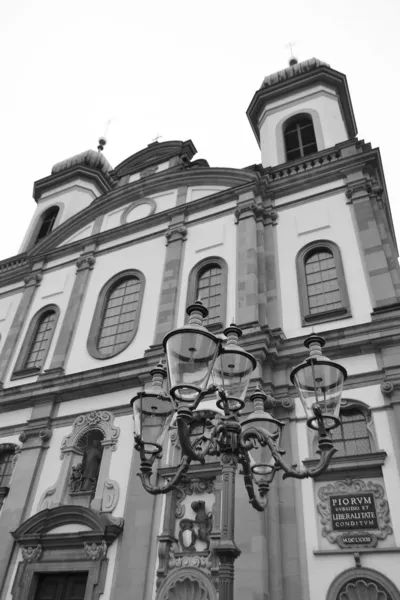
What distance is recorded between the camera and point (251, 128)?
2162 cm

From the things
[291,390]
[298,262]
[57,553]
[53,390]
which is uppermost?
[298,262]

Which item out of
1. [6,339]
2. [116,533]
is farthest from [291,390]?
[6,339]

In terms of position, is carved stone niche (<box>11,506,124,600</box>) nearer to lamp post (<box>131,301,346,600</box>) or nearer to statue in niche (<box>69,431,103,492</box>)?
statue in niche (<box>69,431,103,492</box>)

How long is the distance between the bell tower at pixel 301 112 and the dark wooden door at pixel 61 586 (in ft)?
44.8

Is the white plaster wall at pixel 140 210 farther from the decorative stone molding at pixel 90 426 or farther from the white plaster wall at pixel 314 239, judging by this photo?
the decorative stone molding at pixel 90 426

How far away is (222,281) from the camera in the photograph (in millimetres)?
14141

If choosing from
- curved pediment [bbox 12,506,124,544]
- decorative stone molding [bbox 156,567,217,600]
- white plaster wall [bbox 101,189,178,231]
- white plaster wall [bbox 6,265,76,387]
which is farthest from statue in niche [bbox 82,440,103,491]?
white plaster wall [bbox 101,189,178,231]

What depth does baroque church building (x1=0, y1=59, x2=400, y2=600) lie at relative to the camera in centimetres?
931

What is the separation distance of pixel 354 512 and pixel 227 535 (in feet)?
16.4

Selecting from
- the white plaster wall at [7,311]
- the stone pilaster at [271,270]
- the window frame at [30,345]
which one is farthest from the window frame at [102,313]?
the white plaster wall at [7,311]

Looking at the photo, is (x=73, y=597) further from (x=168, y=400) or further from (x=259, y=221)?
(x=259, y=221)

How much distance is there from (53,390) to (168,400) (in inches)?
331

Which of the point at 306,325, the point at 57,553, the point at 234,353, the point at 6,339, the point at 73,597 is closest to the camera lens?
the point at 234,353

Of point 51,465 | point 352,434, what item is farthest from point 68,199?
point 352,434
